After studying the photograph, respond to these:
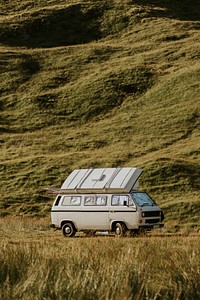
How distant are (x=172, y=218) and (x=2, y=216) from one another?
12167mm

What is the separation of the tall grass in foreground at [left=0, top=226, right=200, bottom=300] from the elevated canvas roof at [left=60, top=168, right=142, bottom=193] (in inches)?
737

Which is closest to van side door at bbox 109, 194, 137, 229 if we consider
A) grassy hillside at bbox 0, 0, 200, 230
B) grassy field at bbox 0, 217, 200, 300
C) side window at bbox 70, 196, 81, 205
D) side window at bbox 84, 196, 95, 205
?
side window at bbox 84, 196, 95, 205

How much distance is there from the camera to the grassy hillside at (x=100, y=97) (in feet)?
185

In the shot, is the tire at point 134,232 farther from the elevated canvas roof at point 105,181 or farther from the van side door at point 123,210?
the elevated canvas roof at point 105,181

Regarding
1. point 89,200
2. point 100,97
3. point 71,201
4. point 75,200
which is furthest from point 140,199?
point 100,97

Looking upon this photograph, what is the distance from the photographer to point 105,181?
32.7 metres

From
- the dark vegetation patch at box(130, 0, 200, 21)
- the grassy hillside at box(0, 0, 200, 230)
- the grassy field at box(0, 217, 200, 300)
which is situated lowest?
the grassy hillside at box(0, 0, 200, 230)

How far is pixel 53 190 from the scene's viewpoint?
3519cm

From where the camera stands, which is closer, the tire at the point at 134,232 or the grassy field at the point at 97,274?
the grassy field at the point at 97,274

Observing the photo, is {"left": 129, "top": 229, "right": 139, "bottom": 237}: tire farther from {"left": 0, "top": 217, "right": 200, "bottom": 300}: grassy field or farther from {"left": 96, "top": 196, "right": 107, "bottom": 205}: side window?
{"left": 0, "top": 217, "right": 200, "bottom": 300}: grassy field

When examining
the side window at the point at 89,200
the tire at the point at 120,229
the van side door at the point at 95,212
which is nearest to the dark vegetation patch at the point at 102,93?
the side window at the point at 89,200

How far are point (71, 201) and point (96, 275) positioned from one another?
23.2 metres

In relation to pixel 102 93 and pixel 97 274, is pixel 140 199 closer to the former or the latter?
pixel 97 274

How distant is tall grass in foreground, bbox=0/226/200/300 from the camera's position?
31.3ft
